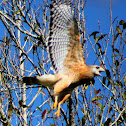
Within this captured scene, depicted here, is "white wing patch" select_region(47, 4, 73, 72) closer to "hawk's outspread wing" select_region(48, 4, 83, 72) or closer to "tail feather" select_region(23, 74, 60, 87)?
"hawk's outspread wing" select_region(48, 4, 83, 72)

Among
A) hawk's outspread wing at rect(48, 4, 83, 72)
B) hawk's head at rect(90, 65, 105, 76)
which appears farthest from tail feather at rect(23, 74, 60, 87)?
hawk's head at rect(90, 65, 105, 76)

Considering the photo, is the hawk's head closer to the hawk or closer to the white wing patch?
the hawk

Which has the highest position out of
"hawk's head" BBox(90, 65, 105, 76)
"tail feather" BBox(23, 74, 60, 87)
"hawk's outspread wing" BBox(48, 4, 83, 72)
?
"hawk's outspread wing" BBox(48, 4, 83, 72)

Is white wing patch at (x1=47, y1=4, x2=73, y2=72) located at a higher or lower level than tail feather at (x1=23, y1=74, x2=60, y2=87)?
higher

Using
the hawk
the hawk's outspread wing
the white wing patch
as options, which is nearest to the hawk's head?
the hawk

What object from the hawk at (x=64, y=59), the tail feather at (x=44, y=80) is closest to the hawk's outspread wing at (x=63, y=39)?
the hawk at (x=64, y=59)

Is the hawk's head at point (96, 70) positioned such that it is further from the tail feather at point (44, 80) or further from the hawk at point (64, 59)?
the tail feather at point (44, 80)

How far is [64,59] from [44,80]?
1.53ft

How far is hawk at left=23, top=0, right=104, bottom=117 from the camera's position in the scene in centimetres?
419

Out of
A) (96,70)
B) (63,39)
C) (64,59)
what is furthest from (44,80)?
(96,70)

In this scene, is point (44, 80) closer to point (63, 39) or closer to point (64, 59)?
point (64, 59)

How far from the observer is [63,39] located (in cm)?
426

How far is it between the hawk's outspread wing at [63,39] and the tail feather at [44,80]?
20cm

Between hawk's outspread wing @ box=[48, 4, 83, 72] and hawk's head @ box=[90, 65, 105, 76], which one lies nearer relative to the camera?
hawk's outspread wing @ box=[48, 4, 83, 72]
